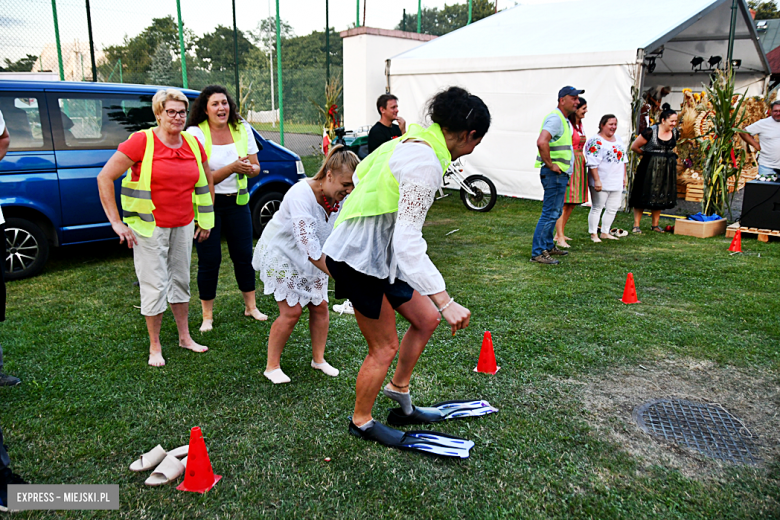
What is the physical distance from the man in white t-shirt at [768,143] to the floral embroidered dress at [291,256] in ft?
25.2

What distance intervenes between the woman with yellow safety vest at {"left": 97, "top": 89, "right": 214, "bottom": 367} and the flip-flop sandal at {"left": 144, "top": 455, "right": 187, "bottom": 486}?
138 centimetres

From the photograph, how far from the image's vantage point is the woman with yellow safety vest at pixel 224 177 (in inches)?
175

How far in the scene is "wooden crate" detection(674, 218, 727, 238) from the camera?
855 centimetres

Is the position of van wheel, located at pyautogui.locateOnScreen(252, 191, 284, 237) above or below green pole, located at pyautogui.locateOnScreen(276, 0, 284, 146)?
below

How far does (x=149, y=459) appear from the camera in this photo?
9.23 ft

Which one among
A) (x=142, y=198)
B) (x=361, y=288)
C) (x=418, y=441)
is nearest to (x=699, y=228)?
(x=418, y=441)

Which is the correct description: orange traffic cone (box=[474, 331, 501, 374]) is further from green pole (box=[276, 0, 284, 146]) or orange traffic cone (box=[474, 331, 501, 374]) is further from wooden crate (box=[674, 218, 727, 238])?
green pole (box=[276, 0, 284, 146])

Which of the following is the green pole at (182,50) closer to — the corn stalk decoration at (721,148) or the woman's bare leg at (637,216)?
the woman's bare leg at (637,216)

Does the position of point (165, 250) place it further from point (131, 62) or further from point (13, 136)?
point (131, 62)

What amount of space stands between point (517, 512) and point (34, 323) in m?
4.19

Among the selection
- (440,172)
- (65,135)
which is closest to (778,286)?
(440,172)


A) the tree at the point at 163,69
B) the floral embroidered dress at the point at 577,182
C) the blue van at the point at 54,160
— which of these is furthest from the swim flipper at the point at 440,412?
the tree at the point at 163,69

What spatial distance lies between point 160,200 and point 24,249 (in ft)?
10.5

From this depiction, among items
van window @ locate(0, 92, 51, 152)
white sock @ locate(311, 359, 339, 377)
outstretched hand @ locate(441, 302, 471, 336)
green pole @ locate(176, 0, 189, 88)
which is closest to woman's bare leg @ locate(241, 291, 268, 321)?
white sock @ locate(311, 359, 339, 377)
